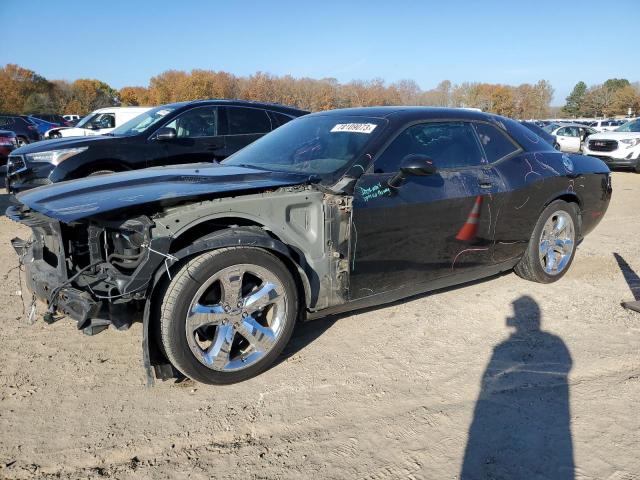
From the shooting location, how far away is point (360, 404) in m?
2.79

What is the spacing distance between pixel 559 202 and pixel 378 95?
8426cm

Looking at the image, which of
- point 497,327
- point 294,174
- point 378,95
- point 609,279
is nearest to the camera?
point 294,174

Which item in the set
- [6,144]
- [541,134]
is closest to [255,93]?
[6,144]

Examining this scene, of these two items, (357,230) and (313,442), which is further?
(357,230)

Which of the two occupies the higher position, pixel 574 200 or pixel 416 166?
pixel 416 166

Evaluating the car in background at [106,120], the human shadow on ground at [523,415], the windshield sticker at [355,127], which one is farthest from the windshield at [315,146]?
the car in background at [106,120]

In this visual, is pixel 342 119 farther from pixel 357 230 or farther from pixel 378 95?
pixel 378 95

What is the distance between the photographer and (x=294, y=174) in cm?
335

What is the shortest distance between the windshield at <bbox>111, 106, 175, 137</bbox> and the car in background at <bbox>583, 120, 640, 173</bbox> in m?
13.1

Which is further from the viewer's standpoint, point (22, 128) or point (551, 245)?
point (22, 128)

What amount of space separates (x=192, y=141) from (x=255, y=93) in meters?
77.4

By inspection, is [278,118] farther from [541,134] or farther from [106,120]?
[106,120]

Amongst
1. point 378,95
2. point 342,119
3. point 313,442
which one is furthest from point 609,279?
point 378,95

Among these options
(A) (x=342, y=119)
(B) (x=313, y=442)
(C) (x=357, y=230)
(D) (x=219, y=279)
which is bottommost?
(B) (x=313, y=442)
